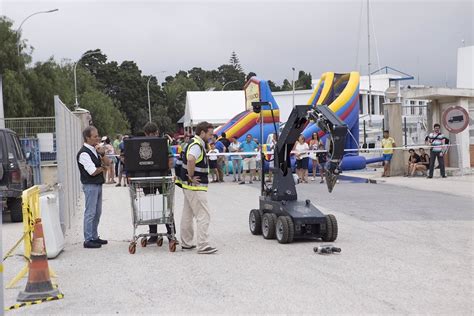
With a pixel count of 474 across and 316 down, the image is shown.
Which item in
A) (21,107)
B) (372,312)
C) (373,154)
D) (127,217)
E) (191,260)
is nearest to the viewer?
(372,312)

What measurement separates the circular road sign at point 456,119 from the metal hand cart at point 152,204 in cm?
A: 1491

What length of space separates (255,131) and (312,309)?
83.4ft

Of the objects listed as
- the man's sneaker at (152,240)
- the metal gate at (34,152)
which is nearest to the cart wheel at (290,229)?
the man's sneaker at (152,240)

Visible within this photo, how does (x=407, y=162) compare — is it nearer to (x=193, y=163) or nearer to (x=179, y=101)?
(x=193, y=163)

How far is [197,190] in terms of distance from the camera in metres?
10.0

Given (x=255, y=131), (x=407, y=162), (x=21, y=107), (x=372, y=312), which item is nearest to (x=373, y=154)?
(x=255, y=131)

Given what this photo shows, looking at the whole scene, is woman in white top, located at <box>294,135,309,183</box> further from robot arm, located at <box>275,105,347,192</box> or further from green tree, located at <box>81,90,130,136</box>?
green tree, located at <box>81,90,130,136</box>

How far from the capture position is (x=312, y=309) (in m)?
6.54

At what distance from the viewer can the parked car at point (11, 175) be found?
1432 centimetres

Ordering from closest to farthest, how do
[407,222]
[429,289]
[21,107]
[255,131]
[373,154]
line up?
[429,289] < [407,222] < [255,131] < [373,154] < [21,107]

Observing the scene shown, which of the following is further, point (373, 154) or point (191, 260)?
point (373, 154)

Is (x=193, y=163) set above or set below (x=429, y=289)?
above

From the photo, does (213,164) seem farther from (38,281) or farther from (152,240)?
(38,281)

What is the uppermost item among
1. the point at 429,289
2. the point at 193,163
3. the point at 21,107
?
the point at 21,107
